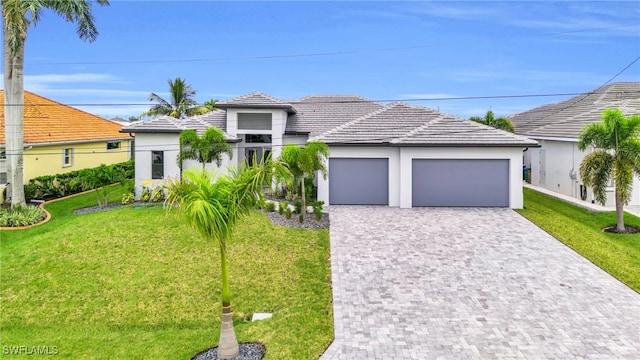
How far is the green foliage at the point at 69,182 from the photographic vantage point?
20.3 meters

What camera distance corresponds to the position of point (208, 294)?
10539 millimetres

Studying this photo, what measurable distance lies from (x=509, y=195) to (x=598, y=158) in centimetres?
395

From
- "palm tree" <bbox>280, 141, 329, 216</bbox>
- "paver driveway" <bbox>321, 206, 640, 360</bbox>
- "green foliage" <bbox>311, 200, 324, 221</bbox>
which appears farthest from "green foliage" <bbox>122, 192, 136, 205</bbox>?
"paver driveway" <bbox>321, 206, 640, 360</bbox>

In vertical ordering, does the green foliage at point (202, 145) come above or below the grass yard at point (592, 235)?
above

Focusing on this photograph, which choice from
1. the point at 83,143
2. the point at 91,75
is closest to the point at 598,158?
the point at 91,75

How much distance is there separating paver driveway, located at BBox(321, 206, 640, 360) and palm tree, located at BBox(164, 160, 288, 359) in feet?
6.77

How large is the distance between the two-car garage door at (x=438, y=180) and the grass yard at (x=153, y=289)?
16.7ft

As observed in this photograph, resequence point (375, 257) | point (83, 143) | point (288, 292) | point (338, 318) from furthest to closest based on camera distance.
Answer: point (83, 143) → point (375, 257) → point (288, 292) → point (338, 318)

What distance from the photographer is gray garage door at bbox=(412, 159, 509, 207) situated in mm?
18141

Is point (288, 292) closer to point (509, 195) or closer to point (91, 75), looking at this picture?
point (509, 195)

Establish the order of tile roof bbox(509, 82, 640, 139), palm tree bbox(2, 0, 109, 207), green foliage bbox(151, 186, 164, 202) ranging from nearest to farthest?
palm tree bbox(2, 0, 109, 207) < green foliage bbox(151, 186, 164, 202) < tile roof bbox(509, 82, 640, 139)

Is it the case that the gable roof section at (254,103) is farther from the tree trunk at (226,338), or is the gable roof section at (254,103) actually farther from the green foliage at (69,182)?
the tree trunk at (226,338)

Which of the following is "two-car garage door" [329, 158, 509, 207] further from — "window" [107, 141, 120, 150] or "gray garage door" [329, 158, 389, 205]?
"window" [107, 141, 120, 150]

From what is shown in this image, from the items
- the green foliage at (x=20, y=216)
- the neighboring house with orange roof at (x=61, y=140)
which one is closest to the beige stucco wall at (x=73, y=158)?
the neighboring house with orange roof at (x=61, y=140)
